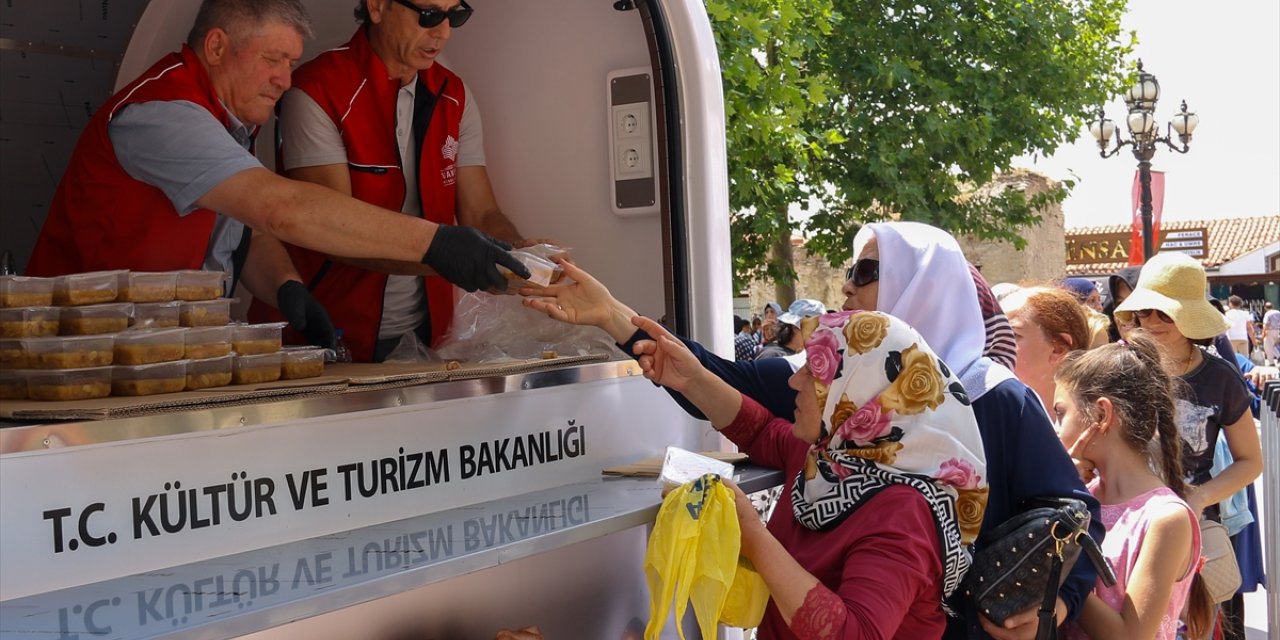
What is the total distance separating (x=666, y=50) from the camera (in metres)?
3.51

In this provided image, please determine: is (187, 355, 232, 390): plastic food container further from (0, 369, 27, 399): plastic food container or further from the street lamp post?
the street lamp post

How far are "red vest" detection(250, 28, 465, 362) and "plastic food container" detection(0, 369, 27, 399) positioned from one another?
4.65ft

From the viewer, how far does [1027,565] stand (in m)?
2.68

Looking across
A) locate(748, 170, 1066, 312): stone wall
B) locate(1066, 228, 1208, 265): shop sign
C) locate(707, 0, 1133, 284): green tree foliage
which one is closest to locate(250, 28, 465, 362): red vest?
locate(707, 0, 1133, 284): green tree foliage

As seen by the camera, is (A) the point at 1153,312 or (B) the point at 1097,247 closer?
(A) the point at 1153,312

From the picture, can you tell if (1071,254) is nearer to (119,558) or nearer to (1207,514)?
(1207,514)

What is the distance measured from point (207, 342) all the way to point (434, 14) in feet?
4.38

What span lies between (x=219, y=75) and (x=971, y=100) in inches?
584

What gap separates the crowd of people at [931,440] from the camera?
252cm

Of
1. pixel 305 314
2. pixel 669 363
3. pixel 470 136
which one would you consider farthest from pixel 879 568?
pixel 470 136

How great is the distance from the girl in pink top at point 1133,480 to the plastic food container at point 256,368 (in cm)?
201

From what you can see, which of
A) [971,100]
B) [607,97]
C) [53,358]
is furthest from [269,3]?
[971,100]

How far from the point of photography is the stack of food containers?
2.32 m

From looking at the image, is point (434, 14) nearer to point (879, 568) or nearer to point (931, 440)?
point (931, 440)
